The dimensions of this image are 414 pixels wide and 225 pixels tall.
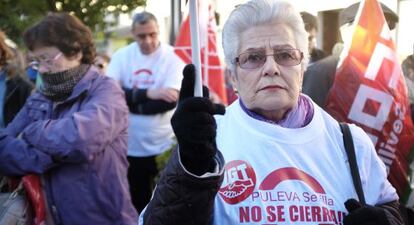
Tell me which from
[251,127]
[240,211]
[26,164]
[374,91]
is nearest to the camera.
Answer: [240,211]

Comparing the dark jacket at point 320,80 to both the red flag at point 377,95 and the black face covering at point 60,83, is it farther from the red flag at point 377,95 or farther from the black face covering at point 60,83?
the black face covering at point 60,83

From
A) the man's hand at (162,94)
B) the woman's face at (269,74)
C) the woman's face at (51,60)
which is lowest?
the man's hand at (162,94)

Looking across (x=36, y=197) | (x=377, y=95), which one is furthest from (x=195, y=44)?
(x=377, y=95)

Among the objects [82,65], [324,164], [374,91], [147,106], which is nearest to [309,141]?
[324,164]

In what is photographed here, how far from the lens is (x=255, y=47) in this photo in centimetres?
183

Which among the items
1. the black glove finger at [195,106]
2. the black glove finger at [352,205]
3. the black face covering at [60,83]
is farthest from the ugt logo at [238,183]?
Answer: the black face covering at [60,83]

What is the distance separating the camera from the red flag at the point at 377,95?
270cm

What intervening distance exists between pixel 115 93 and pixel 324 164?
4.38 ft

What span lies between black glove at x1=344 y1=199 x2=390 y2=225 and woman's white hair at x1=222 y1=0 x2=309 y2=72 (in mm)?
533

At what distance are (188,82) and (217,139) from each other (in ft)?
1.71

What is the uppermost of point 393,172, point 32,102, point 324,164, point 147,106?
point 324,164

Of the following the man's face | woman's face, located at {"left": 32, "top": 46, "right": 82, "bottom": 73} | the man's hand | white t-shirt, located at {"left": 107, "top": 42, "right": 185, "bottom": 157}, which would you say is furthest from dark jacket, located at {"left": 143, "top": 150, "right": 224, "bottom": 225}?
the man's face

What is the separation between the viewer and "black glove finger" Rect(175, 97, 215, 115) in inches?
55.6

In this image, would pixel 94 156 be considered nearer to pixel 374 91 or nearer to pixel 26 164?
pixel 26 164
